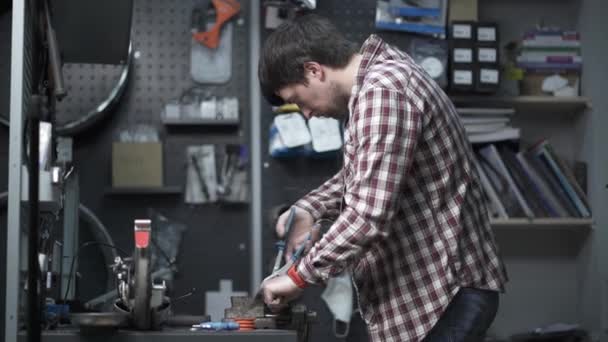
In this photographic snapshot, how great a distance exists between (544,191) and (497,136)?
11.8 inches

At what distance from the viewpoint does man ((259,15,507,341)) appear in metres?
1.72

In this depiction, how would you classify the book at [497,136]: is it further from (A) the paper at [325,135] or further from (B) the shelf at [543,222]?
(A) the paper at [325,135]

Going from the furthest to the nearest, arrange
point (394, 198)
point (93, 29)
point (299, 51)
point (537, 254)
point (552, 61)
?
point (537, 254)
point (552, 61)
point (93, 29)
point (299, 51)
point (394, 198)

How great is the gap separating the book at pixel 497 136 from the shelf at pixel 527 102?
0.13 metres

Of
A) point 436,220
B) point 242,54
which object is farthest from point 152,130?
point 436,220

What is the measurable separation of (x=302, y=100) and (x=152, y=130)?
1.88m

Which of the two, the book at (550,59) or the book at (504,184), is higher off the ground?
the book at (550,59)

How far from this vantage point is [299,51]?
193 centimetres

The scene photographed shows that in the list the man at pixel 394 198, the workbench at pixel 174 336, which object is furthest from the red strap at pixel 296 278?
the workbench at pixel 174 336

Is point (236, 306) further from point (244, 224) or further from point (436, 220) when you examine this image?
point (244, 224)

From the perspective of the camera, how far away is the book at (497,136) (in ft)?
12.6

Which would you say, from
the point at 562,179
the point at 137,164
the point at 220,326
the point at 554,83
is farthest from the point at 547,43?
the point at 220,326

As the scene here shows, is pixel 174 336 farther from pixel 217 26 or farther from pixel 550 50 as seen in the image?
pixel 550 50

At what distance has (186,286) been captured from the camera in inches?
148
